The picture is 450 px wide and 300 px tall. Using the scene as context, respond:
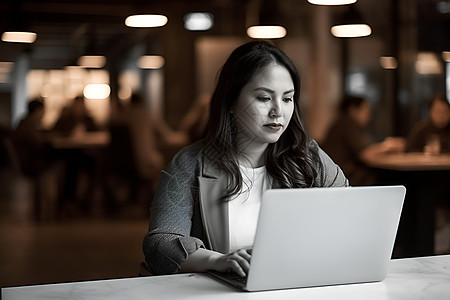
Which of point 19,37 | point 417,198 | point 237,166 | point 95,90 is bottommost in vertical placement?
point 417,198

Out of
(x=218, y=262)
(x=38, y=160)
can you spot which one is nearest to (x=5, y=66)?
(x=38, y=160)

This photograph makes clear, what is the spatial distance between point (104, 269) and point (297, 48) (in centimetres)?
265

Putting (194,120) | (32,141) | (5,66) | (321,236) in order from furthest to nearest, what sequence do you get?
(194,120) < (32,141) < (5,66) < (321,236)

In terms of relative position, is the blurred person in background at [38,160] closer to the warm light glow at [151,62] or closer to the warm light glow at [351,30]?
the warm light glow at [151,62]

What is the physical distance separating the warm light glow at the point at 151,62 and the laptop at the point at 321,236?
4.49m

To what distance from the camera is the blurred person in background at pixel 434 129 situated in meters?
6.88

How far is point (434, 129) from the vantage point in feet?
23.2

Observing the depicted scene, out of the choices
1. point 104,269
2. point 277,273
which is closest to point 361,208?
point 277,273

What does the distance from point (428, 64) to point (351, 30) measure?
0.85 m

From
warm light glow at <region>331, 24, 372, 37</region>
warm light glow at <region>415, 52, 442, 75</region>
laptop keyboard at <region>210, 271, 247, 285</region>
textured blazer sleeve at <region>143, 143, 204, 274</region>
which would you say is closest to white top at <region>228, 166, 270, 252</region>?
textured blazer sleeve at <region>143, 143, 204, 274</region>

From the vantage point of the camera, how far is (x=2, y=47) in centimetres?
591

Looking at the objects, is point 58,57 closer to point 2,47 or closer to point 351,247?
point 2,47

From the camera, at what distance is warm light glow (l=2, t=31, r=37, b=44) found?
19.4 feet

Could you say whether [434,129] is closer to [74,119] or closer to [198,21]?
[198,21]
